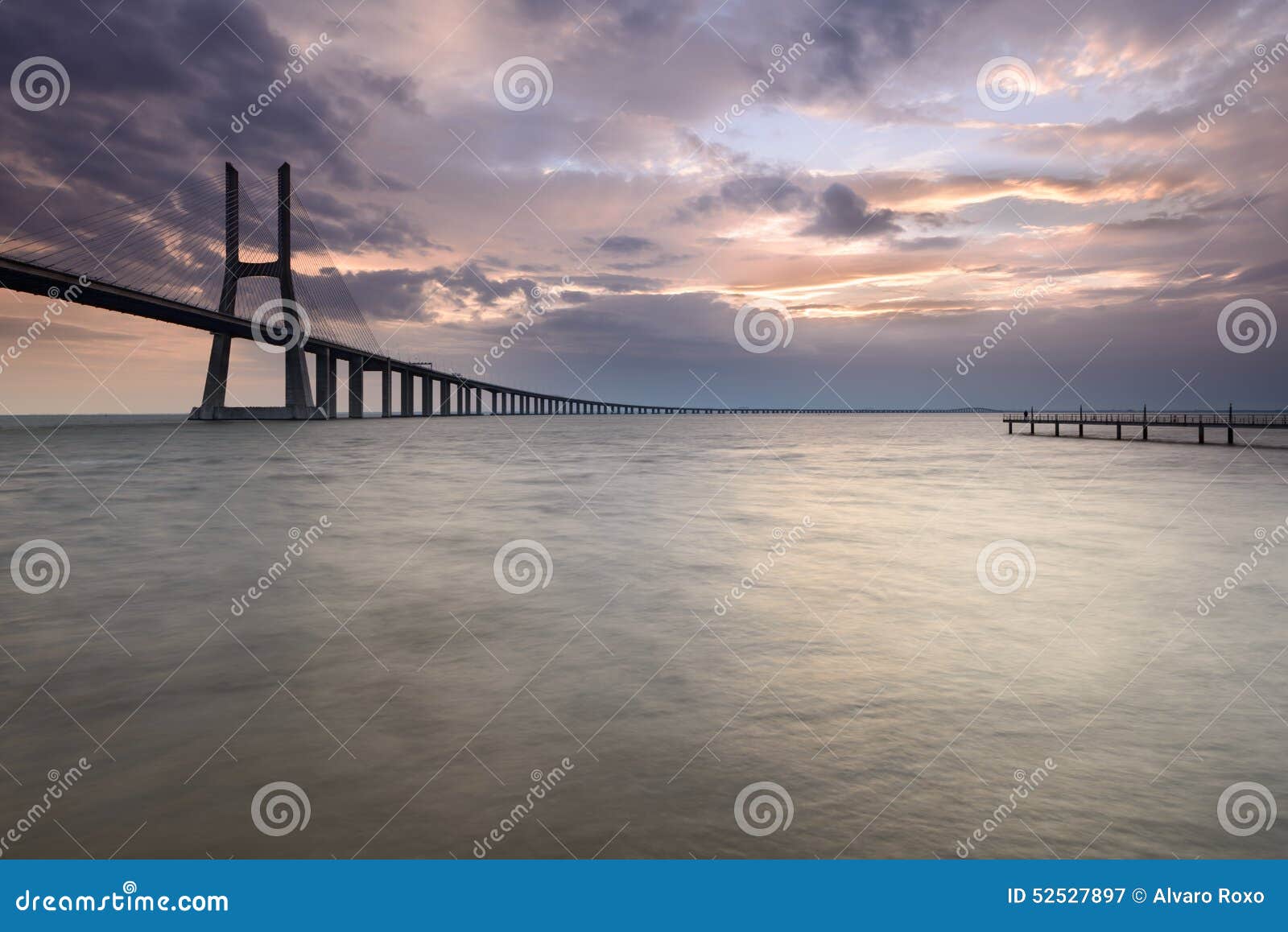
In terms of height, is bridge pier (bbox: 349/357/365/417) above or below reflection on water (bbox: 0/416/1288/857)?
above

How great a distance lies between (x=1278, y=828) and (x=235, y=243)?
104357 mm

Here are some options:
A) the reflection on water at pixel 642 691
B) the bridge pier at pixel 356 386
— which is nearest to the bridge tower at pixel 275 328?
the bridge pier at pixel 356 386

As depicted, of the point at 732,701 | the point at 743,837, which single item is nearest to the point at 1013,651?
the point at 732,701

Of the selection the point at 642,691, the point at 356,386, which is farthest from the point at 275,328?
the point at 642,691

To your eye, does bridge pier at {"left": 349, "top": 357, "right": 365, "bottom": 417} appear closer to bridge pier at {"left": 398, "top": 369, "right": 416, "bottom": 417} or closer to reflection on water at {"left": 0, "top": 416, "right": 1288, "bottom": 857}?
bridge pier at {"left": 398, "top": 369, "right": 416, "bottom": 417}

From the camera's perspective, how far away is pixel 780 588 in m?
11.1

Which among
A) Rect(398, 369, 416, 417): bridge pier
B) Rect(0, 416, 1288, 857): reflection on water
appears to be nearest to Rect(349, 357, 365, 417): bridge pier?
Rect(398, 369, 416, 417): bridge pier

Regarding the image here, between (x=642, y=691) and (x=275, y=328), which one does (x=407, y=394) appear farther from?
(x=642, y=691)

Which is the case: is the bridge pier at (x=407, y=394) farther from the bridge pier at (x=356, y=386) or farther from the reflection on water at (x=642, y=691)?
the reflection on water at (x=642, y=691)

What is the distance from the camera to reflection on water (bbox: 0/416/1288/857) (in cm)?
436

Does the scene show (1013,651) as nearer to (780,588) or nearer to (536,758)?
(780,588)

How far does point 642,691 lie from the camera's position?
21.7ft

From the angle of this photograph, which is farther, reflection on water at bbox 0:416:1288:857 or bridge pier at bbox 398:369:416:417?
bridge pier at bbox 398:369:416:417

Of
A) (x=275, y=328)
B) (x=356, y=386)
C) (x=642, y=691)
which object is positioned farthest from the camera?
(x=356, y=386)
